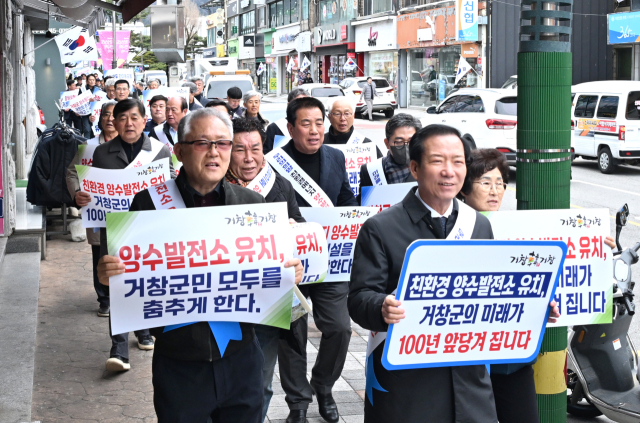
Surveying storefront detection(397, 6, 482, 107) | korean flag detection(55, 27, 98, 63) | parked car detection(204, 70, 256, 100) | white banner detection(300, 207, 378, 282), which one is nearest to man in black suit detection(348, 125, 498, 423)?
white banner detection(300, 207, 378, 282)

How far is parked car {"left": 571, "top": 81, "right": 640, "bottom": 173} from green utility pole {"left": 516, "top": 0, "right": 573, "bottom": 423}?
41.7ft

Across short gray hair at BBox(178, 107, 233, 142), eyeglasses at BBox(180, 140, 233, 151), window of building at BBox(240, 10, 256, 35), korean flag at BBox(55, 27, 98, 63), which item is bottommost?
eyeglasses at BBox(180, 140, 233, 151)

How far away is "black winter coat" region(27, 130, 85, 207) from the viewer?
33.6ft

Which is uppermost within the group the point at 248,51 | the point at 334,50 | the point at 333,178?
the point at 248,51

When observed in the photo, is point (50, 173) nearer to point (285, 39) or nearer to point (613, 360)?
point (613, 360)

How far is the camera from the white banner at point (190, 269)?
10.5ft

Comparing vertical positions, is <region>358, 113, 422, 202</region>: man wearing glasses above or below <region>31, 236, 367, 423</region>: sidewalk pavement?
above

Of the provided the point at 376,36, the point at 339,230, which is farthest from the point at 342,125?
the point at 376,36

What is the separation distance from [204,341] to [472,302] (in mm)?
1057

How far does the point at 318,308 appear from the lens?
5.10 meters

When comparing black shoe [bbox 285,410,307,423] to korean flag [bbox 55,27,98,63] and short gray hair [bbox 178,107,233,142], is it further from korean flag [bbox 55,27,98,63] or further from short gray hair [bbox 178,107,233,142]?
korean flag [bbox 55,27,98,63]

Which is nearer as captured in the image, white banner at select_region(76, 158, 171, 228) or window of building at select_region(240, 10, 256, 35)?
white banner at select_region(76, 158, 171, 228)

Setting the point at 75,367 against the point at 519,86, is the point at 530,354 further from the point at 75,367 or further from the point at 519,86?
the point at 75,367

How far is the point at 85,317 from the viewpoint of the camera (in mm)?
7465
